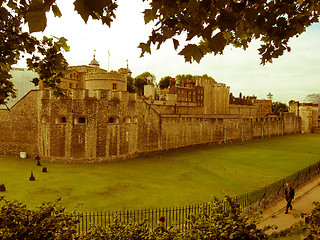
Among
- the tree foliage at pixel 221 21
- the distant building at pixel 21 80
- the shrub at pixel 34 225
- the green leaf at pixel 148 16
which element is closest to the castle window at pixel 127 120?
the distant building at pixel 21 80

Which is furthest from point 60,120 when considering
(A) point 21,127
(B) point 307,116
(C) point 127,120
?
(B) point 307,116

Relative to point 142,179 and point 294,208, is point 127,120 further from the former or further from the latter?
point 294,208

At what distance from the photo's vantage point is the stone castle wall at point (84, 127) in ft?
74.7

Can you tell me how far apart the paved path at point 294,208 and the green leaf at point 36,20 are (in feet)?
30.5

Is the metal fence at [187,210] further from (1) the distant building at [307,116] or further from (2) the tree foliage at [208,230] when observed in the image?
(1) the distant building at [307,116]

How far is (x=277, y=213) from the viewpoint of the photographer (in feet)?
35.2

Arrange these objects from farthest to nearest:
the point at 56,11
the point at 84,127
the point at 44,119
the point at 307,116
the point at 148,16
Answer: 1. the point at 307,116
2. the point at 44,119
3. the point at 84,127
4. the point at 148,16
5. the point at 56,11

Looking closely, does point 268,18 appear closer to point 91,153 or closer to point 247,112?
point 91,153

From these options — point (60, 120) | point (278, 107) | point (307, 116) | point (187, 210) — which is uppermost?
point (278, 107)

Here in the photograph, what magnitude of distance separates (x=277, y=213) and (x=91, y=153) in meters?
16.7

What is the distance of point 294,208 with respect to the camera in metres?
11.4

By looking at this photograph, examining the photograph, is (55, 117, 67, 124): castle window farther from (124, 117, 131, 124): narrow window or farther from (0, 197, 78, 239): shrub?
(0, 197, 78, 239): shrub

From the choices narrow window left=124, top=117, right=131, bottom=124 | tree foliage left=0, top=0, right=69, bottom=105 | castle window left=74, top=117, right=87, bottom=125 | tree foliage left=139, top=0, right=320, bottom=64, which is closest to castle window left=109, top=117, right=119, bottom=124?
narrow window left=124, top=117, right=131, bottom=124

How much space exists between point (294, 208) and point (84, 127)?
58.7ft
